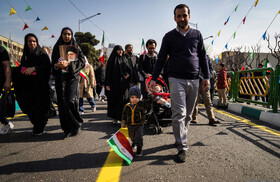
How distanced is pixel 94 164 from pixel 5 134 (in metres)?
2.59

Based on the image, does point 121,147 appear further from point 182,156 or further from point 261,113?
point 261,113

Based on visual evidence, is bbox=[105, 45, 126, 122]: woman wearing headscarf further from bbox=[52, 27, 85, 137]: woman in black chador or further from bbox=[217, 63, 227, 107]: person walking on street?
bbox=[217, 63, 227, 107]: person walking on street

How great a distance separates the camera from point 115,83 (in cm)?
458

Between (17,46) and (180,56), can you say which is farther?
(17,46)

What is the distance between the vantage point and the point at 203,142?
3.13 metres

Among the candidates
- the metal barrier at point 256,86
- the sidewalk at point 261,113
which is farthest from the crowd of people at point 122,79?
the metal barrier at point 256,86

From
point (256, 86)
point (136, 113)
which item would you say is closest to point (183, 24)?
point (136, 113)

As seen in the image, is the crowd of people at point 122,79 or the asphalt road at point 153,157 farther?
the crowd of people at point 122,79

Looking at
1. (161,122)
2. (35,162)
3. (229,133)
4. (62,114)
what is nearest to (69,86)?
(62,114)

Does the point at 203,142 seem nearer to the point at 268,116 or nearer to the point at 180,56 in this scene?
the point at 180,56

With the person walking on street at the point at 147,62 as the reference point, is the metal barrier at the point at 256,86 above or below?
below

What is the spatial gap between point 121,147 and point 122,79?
2.42 metres

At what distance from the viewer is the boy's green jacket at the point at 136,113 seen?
2637 millimetres

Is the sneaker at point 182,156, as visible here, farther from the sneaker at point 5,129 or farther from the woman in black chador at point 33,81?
the sneaker at point 5,129
